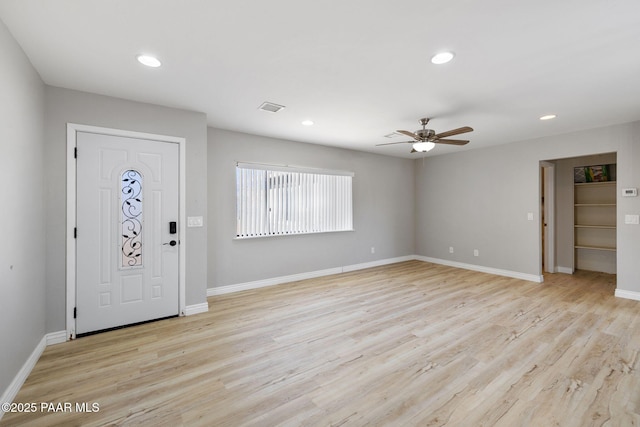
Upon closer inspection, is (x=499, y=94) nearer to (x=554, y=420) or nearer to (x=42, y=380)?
(x=554, y=420)

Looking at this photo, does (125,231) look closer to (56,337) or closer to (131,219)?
(131,219)

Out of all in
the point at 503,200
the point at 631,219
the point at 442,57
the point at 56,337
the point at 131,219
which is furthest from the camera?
the point at 503,200

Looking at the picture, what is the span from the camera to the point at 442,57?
2.31 meters

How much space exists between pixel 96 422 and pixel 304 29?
2920 millimetres

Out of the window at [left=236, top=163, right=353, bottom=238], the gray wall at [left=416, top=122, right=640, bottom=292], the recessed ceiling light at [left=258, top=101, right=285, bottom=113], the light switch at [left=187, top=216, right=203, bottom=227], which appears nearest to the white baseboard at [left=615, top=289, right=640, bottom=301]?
the gray wall at [left=416, top=122, right=640, bottom=292]

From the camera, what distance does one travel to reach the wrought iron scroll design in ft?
10.3

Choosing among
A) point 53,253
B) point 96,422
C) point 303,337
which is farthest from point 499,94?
point 53,253

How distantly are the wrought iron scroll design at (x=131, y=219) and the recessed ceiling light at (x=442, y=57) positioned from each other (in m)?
3.28

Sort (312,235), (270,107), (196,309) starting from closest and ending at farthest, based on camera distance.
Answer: (270,107), (196,309), (312,235)

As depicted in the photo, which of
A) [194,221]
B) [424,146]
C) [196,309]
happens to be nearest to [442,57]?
[424,146]

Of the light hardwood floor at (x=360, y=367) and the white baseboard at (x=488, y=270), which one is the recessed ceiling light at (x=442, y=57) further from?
the white baseboard at (x=488, y=270)

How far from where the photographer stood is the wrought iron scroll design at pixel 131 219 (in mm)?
3154

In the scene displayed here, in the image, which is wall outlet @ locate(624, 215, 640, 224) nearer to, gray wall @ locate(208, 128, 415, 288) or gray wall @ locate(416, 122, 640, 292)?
gray wall @ locate(416, 122, 640, 292)

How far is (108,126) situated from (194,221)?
54.1 inches
